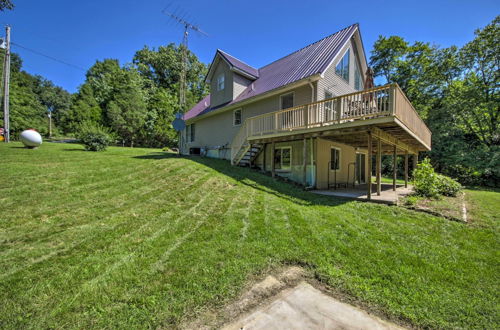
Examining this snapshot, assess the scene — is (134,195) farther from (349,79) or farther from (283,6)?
(349,79)

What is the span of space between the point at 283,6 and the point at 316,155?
24.1 feet

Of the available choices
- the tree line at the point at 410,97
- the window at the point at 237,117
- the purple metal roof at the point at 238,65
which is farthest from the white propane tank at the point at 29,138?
the purple metal roof at the point at 238,65

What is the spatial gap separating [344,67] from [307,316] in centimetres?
1276

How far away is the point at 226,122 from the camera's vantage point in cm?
1410

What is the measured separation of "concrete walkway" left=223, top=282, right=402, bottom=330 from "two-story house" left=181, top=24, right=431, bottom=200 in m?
5.54

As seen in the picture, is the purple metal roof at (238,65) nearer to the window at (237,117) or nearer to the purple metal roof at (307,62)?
the purple metal roof at (307,62)

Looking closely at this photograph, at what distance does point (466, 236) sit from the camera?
418 centimetres

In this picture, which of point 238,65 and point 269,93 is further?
point 238,65

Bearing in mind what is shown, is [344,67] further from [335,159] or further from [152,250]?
[152,250]

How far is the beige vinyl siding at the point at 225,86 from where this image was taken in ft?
45.7

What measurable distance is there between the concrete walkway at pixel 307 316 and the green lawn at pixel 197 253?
0.22 metres

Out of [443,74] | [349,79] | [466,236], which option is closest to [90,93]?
[349,79]

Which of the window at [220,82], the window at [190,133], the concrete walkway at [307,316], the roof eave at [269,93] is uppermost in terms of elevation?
the window at [220,82]

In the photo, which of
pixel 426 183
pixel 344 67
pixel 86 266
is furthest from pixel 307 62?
pixel 86 266
